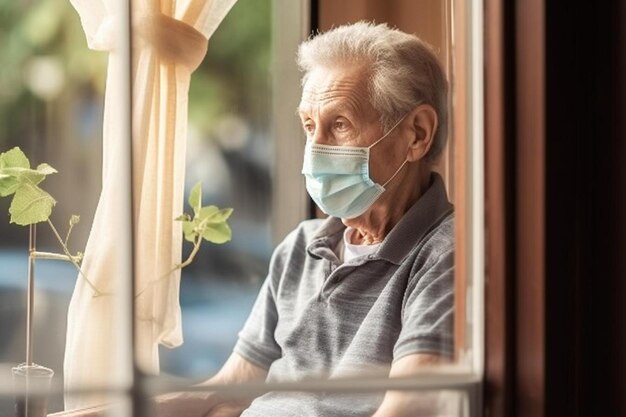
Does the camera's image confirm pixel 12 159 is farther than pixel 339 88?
No

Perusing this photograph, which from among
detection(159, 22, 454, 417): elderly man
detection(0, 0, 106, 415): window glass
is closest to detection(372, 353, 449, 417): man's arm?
detection(159, 22, 454, 417): elderly man

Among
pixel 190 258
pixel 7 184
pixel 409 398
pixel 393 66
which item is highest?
pixel 393 66

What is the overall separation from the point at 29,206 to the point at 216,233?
0.91 feet

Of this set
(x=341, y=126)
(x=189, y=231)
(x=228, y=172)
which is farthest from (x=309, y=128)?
(x=189, y=231)

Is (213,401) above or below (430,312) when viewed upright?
below

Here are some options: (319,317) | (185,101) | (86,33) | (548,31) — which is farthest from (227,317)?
(548,31)

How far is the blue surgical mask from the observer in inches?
65.2

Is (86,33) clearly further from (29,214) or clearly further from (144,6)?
(29,214)

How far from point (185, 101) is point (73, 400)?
0.46 meters

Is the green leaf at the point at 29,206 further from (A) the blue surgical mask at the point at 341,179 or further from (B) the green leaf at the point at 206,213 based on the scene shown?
(A) the blue surgical mask at the point at 341,179

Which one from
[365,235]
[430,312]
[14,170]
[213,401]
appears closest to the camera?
[14,170]

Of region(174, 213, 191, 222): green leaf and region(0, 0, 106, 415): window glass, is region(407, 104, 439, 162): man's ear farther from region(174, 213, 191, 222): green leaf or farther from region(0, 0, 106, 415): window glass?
region(0, 0, 106, 415): window glass

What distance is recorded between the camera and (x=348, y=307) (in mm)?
1688

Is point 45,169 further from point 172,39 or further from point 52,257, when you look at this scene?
point 172,39
